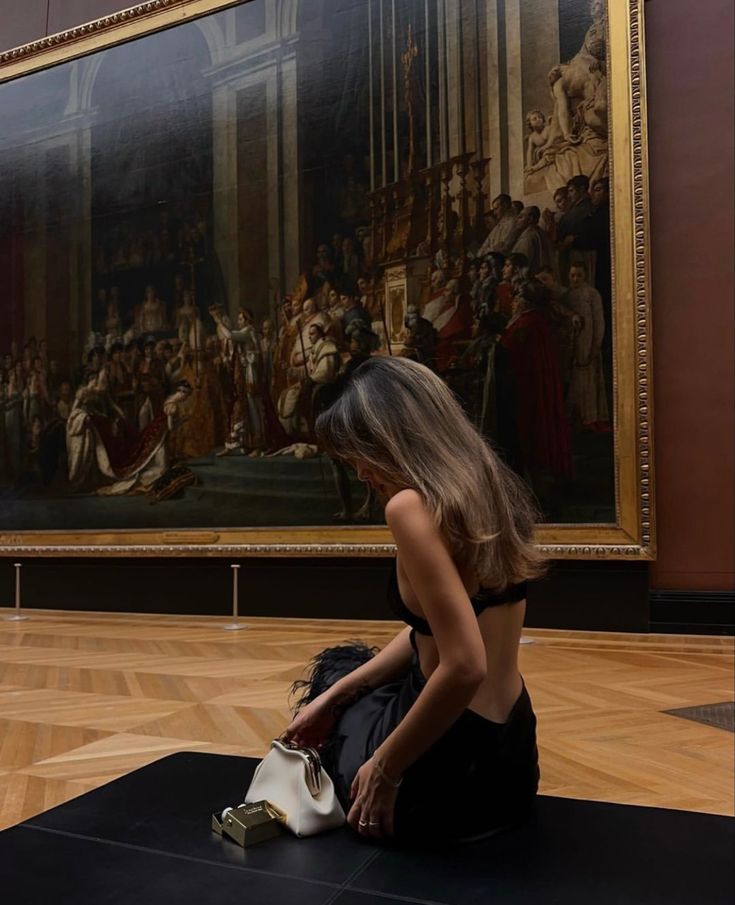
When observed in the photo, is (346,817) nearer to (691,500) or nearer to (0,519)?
(691,500)

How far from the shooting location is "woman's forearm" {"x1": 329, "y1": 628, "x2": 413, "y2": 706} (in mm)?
2678

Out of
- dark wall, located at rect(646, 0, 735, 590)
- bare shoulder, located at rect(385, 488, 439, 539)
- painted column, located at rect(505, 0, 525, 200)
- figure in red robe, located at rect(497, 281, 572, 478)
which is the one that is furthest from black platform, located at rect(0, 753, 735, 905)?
painted column, located at rect(505, 0, 525, 200)

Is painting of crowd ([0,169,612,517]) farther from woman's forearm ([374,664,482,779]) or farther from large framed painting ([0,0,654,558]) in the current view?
woman's forearm ([374,664,482,779])

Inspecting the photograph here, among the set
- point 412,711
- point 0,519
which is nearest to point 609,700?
point 412,711

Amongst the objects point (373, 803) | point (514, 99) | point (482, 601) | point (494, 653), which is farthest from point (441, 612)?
point (514, 99)

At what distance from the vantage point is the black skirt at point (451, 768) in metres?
2.27

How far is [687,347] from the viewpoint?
7.77 meters

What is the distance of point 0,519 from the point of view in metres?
11.1

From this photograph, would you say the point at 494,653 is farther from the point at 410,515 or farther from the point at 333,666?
the point at 333,666

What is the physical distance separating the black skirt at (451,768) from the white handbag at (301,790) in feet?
0.28

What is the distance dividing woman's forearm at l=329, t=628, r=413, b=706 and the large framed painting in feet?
17.6

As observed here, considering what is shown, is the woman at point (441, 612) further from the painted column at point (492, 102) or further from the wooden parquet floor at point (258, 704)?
the painted column at point (492, 102)

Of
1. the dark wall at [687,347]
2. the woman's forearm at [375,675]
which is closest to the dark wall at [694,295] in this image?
the dark wall at [687,347]

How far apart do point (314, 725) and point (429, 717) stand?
63 centimetres
